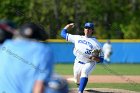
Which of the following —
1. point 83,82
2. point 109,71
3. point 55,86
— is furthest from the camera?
point 109,71

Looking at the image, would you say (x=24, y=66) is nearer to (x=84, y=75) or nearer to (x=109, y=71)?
(x=84, y=75)

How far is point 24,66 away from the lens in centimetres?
421

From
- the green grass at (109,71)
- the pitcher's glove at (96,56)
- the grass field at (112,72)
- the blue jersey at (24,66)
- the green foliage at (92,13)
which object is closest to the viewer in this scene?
the blue jersey at (24,66)

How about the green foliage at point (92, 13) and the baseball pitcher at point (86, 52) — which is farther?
the green foliage at point (92, 13)

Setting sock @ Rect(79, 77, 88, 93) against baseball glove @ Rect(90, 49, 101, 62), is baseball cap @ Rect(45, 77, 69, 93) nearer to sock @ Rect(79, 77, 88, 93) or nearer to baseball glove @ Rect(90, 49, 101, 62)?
baseball glove @ Rect(90, 49, 101, 62)

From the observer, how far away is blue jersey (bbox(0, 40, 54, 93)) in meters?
4.12

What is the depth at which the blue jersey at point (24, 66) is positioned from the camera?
4125 millimetres

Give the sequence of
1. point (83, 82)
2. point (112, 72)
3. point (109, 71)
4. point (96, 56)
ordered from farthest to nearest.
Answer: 1. point (109, 71)
2. point (112, 72)
3. point (83, 82)
4. point (96, 56)

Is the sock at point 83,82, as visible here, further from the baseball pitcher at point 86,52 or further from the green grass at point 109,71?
the green grass at point 109,71

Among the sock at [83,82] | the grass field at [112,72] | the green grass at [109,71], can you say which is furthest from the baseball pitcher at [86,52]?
the green grass at [109,71]

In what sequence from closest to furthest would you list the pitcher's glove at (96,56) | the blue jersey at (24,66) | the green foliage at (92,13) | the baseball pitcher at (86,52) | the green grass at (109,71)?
the blue jersey at (24,66), the pitcher's glove at (96,56), the baseball pitcher at (86,52), the green grass at (109,71), the green foliage at (92,13)

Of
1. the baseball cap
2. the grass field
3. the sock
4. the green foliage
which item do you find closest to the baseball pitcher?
the sock

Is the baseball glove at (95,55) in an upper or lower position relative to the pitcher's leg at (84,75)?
upper

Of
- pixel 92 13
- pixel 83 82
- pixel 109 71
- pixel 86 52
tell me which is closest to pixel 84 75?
pixel 83 82
